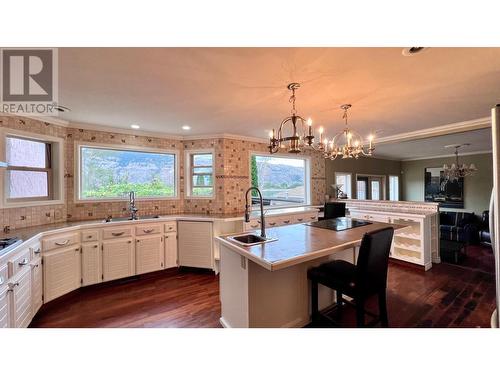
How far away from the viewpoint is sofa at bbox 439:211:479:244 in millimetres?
3852

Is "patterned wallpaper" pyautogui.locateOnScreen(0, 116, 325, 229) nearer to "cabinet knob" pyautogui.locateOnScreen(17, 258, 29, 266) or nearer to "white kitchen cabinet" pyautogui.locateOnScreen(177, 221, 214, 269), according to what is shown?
"white kitchen cabinet" pyautogui.locateOnScreen(177, 221, 214, 269)

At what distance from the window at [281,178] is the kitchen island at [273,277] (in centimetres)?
240

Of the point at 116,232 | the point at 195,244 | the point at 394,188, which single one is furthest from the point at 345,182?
the point at 116,232

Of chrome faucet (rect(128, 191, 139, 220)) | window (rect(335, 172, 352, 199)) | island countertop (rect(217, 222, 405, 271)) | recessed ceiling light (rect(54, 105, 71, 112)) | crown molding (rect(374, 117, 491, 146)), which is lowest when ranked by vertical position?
island countertop (rect(217, 222, 405, 271))

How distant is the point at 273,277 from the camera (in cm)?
171

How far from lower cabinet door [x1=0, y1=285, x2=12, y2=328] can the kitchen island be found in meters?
1.60

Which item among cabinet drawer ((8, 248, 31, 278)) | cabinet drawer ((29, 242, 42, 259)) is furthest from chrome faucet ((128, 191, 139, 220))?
cabinet drawer ((8, 248, 31, 278))

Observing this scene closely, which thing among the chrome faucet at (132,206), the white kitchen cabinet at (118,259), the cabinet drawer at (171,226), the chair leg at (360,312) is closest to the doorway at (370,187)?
the chair leg at (360,312)

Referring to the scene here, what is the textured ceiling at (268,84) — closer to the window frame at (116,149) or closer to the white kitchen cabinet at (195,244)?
the window frame at (116,149)

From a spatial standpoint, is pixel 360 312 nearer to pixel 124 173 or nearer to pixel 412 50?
pixel 412 50

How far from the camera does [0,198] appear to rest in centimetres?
217
